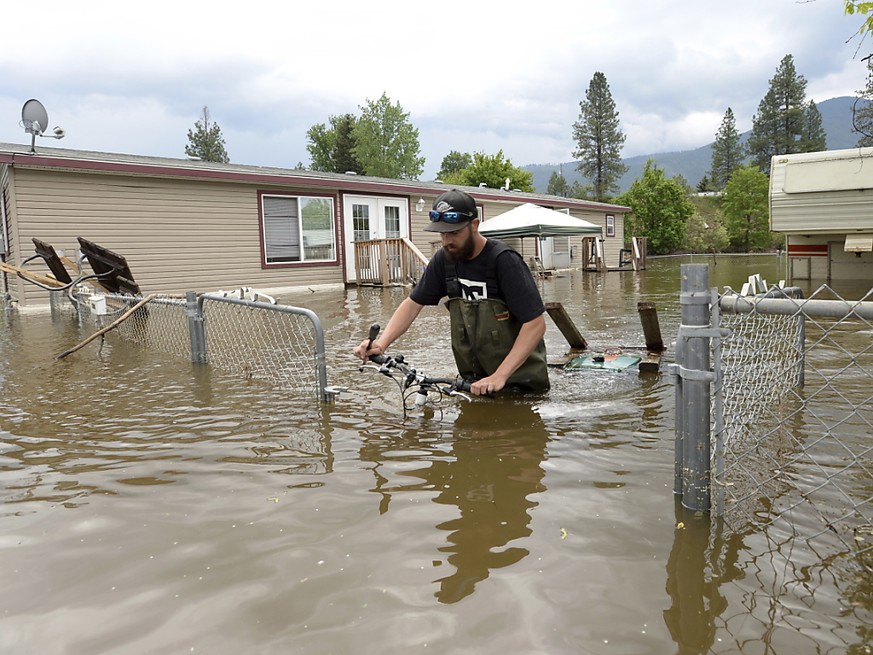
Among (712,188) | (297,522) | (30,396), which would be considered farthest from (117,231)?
(712,188)

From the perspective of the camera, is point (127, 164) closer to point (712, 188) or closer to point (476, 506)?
point (476, 506)

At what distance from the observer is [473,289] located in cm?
411

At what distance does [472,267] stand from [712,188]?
92.9 m

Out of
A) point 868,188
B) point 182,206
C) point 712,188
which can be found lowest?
point 868,188

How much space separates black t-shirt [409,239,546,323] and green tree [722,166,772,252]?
58926mm

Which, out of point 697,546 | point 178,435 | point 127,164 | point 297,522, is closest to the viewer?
point 697,546

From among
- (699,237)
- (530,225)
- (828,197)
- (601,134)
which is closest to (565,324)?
(828,197)

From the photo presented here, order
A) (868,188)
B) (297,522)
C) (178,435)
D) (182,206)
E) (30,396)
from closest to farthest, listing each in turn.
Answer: (297,522) < (178,435) < (30,396) < (868,188) < (182,206)

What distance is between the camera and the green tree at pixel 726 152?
3164 inches

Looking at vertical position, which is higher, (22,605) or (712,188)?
(712,188)

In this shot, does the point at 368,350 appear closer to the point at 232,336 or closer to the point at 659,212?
the point at 232,336

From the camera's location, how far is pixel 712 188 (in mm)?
86250

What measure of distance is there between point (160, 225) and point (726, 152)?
8528 cm

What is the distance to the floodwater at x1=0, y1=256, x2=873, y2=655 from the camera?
1.89 metres
